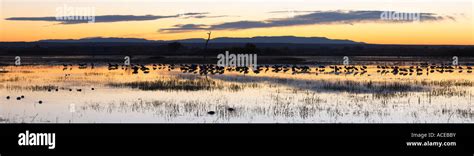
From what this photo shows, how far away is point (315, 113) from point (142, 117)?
3.94 metres

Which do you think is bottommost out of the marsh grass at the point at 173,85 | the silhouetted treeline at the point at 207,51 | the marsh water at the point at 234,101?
the marsh water at the point at 234,101

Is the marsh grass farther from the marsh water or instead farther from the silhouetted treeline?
the silhouetted treeline

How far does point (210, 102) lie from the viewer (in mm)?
17812

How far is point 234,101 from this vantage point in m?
18.0

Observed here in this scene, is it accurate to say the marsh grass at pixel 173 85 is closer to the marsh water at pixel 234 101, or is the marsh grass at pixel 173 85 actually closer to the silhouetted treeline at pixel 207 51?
the marsh water at pixel 234 101

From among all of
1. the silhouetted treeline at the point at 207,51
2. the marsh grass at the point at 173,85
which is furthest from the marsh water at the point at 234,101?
the silhouetted treeline at the point at 207,51

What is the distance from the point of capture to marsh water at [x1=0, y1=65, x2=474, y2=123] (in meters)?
14.8

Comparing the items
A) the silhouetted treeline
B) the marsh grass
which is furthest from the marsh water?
the silhouetted treeline

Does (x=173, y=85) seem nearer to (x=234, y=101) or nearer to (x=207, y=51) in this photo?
(x=234, y=101)

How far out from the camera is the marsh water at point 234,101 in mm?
14797
